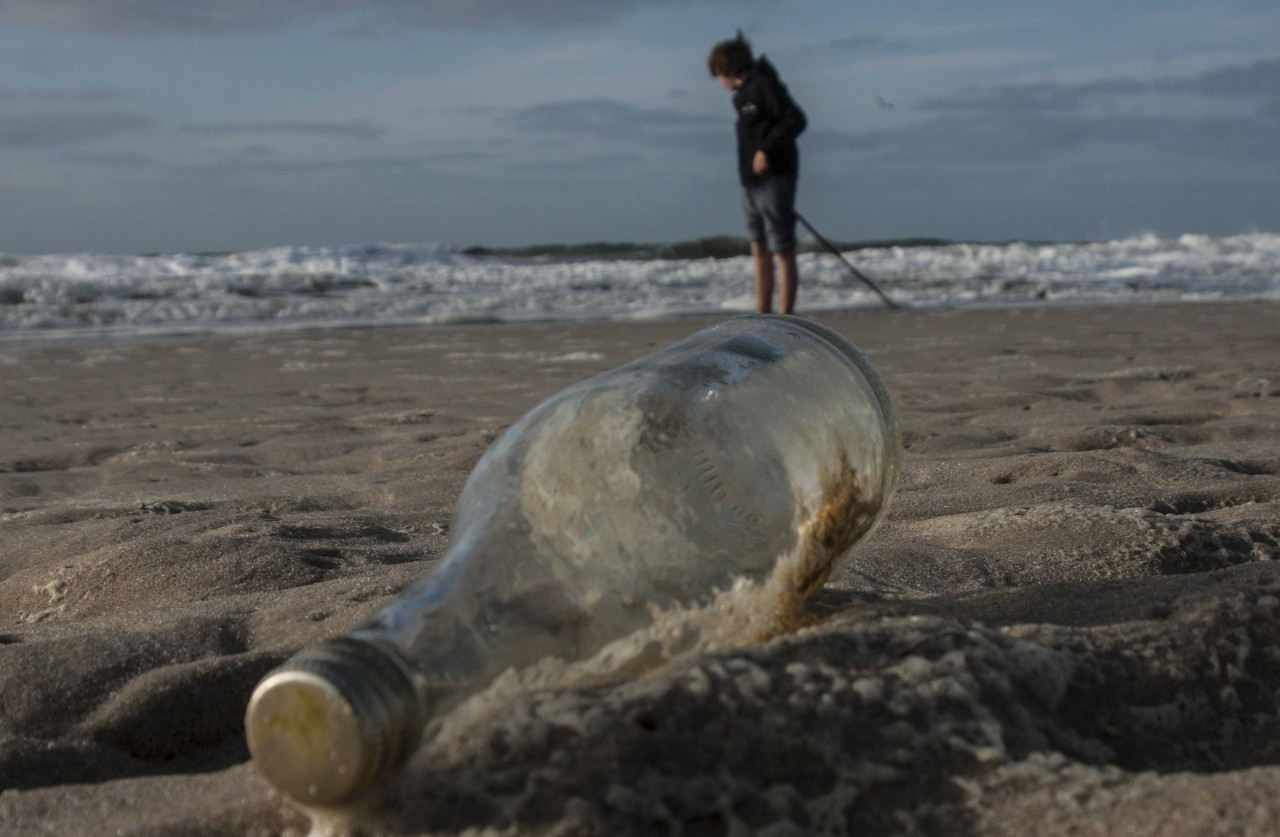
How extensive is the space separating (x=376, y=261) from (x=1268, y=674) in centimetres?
1612

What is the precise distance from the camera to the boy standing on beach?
7020mm

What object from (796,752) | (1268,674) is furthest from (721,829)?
(1268,674)

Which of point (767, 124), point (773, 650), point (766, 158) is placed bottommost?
point (773, 650)

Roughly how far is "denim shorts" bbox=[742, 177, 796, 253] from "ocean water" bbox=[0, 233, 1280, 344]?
2.31 metres

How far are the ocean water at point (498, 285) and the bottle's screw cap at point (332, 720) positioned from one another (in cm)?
809

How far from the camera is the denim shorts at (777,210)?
7048mm

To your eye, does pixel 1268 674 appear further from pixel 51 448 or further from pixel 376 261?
pixel 376 261

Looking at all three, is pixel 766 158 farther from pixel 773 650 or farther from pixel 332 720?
pixel 332 720

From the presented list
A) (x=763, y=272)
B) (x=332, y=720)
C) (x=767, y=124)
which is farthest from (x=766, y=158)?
(x=332, y=720)

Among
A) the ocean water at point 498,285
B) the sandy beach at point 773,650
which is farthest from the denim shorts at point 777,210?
the sandy beach at point 773,650

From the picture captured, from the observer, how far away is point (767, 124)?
7.09 meters

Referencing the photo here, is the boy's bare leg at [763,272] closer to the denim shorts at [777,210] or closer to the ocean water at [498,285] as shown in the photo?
the denim shorts at [777,210]

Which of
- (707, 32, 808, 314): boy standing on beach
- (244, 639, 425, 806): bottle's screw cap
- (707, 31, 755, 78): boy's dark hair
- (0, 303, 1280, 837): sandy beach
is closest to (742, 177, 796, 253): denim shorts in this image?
(707, 32, 808, 314): boy standing on beach

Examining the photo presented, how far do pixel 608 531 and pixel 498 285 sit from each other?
1257 centimetres
